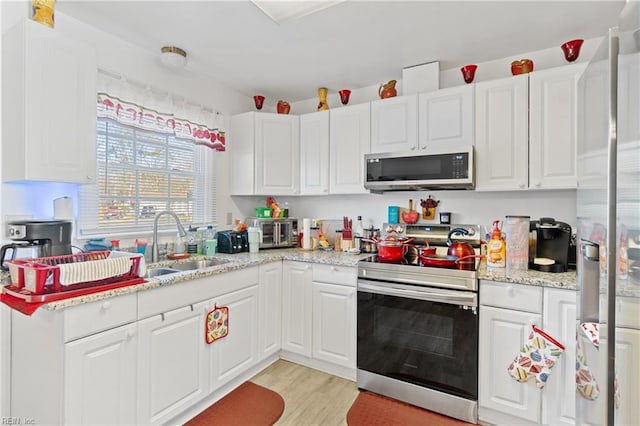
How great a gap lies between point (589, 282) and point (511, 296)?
0.92m

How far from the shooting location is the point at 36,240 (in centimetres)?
167

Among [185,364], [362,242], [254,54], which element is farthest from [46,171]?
[362,242]

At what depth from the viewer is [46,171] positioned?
1673mm

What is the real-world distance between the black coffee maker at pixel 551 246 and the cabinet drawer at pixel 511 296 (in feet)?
0.90

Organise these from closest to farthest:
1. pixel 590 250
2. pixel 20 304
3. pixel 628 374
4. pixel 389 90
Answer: pixel 628 374 → pixel 590 250 → pixel 20 304 → pixel 389 90

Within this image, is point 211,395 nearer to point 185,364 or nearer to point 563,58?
point 185,364

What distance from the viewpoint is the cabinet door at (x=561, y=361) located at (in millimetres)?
1714

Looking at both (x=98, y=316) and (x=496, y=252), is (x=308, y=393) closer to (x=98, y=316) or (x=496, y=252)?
(x=98, y=316)

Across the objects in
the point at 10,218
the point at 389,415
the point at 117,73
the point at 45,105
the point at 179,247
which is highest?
the point at 117,73

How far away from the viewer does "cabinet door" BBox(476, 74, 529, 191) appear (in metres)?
2.20

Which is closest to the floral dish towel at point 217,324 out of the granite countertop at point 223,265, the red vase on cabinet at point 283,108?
the granite countertop at point 223,265

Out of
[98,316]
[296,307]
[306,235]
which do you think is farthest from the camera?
[306,235]

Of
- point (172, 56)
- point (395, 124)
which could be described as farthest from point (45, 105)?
point (395, 124)

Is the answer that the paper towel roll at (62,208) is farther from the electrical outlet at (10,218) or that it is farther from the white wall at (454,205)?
the white wall at (454,205)
